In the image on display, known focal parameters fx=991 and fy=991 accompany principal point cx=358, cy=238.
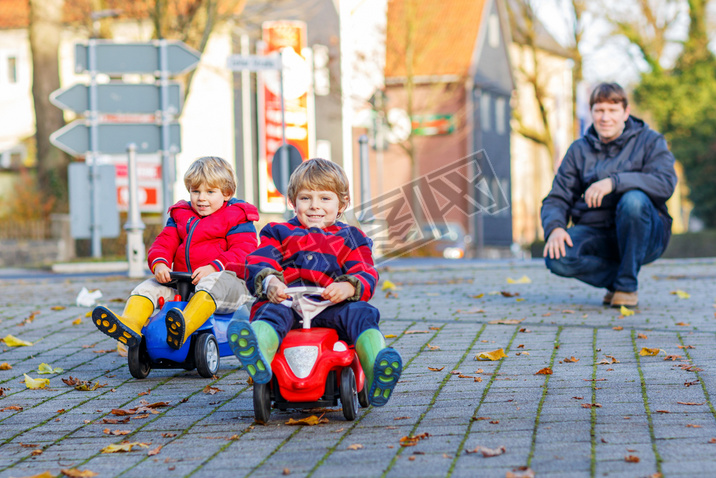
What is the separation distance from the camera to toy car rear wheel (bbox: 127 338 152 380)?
539cm

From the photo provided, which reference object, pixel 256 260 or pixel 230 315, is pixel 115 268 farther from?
pixel 256 260

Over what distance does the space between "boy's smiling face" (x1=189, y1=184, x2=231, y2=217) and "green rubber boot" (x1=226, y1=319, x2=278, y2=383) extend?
1.57 m

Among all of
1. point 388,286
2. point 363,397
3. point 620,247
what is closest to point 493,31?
point 388,286

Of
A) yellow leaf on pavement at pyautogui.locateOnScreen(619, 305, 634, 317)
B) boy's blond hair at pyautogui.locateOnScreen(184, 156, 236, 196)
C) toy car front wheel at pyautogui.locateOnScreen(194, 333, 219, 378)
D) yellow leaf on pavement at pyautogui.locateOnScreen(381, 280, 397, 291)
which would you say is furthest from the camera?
yellow leaf on pavement at pyautogui.locateOnScreen(381, 280, 397, 291)

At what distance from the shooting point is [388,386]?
4078 millimetres

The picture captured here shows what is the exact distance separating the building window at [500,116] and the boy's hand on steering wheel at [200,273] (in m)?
41.8

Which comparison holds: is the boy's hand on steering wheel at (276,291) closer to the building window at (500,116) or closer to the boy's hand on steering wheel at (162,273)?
the boy's hand on steering wheel at (162,273)

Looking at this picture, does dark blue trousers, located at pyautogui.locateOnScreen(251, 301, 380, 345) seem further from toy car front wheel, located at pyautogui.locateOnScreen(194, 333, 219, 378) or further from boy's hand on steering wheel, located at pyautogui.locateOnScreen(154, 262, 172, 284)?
boy's hand on steering wheel, located at pyautogui.locateOnScreen(154, 262, 172, 284)

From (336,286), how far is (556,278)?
755 cm

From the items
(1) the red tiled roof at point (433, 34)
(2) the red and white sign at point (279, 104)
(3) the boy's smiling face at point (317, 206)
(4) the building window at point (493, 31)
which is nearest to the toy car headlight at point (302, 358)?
(3) the boy's smiling face at point (317, 206)

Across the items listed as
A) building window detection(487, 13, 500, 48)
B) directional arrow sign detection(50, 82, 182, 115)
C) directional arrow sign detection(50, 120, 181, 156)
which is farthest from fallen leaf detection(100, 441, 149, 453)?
building window detection(487, 13, 500, 48)

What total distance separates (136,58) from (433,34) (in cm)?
2261

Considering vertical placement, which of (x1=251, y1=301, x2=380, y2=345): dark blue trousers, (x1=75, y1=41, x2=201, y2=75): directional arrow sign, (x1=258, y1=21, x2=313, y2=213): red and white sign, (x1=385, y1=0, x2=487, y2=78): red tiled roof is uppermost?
(x1=385, y1=0, x2=487, y2=78): red tiled roof

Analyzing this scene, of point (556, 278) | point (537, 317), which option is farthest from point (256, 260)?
point (556, 278)
